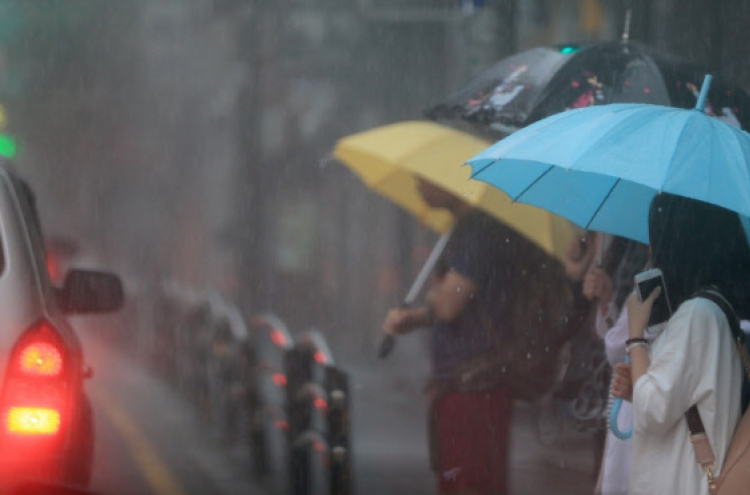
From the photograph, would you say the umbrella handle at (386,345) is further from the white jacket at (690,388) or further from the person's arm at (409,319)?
the white jacket at (690,388)

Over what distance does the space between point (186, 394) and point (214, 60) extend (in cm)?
1052

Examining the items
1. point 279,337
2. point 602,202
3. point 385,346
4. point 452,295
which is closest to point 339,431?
point 385,346

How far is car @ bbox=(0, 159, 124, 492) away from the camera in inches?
150

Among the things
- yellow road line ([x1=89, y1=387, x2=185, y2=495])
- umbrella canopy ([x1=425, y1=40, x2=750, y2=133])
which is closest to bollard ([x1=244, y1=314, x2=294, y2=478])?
yellow road line ([x1=89, y1=387, x2=185, y2=495])

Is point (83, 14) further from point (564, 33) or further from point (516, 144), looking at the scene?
point (516, 144)

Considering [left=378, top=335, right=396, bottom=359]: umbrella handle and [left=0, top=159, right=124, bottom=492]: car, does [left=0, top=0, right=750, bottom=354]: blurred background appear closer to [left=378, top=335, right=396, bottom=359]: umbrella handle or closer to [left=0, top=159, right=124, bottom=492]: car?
[left=378, top=335, right=396, bottom=359]: umbrella handle

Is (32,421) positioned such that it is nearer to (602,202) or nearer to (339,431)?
(602,202)

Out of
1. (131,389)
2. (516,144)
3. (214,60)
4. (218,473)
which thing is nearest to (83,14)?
(214,60)

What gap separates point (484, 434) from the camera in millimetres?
5219

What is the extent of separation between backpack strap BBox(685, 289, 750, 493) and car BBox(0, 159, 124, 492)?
6.22 feet

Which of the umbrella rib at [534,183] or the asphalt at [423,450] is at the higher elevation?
the umbrella rib at [534,183]

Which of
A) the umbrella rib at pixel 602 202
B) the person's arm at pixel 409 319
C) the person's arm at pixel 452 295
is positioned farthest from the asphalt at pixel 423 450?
the umbrella rib at pixel 602 202

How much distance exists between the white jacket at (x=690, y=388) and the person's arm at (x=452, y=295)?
5.20 feet

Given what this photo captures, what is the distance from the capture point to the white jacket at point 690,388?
3480 millimetres
